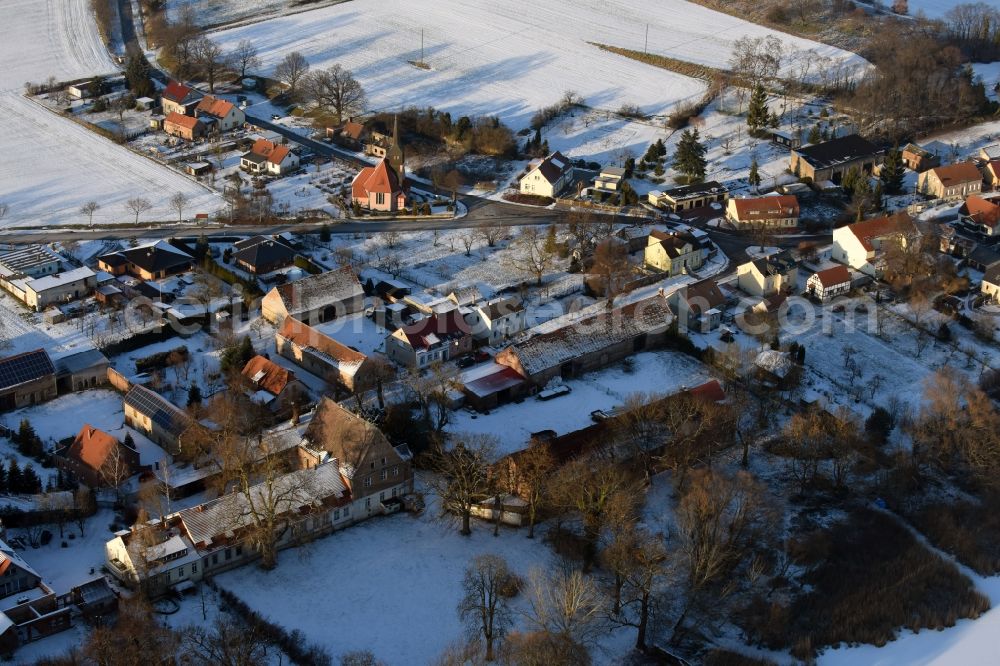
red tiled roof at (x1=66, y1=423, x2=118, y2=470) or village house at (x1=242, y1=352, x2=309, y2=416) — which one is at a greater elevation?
red tiled roof at (x1=66, y1=423, x2=118, y2=470)

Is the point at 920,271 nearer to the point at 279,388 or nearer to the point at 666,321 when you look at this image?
the point at 666,321

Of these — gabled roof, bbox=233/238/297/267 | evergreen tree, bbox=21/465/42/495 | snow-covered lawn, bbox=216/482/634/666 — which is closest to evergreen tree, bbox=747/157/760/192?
gabled roof, bbox=233/238/297/267

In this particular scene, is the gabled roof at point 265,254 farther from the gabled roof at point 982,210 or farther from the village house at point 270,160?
the gabled roof at point 982,210

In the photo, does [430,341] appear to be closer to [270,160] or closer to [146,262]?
[146,262]

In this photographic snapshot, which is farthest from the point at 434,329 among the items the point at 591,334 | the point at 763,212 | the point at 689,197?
the point at 763,212

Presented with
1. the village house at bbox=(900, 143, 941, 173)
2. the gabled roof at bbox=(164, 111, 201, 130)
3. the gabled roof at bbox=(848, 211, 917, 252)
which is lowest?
the village house at bbox=(900, 143, 941, 173)

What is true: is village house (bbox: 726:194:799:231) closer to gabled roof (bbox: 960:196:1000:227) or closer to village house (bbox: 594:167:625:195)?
village house (bbox: 594:167:625:195)

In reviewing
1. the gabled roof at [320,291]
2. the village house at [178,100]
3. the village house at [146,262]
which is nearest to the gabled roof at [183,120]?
the village house at [178,100]
